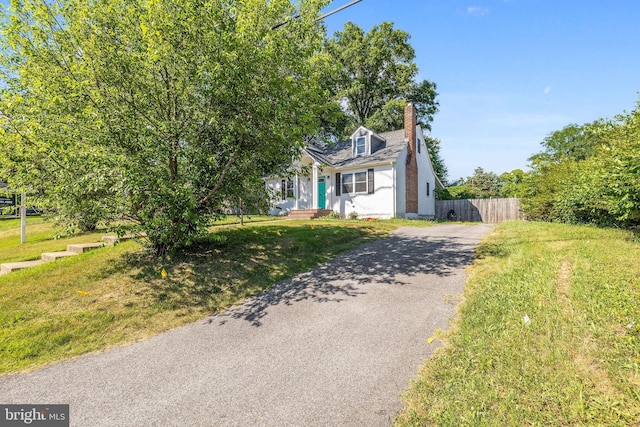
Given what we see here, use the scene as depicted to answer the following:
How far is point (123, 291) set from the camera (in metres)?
6.08

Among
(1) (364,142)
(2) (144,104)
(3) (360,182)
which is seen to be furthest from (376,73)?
(2) (144,104)

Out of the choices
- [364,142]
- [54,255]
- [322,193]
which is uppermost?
[364,142]

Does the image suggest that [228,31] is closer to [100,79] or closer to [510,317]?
[100,79]

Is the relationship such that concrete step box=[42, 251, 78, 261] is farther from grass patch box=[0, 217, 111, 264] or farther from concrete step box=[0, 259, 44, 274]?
grass patch box=[0, 217, 111, 264]

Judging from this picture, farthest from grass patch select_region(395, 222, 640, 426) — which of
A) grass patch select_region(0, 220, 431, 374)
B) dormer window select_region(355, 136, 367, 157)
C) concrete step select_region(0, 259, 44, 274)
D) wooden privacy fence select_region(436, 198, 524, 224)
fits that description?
wooden privacy fence select_region(436, 198, 524, 224)

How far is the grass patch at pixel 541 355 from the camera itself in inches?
103

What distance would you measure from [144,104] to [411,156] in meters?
17.4

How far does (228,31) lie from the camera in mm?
6586

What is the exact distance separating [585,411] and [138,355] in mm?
5134

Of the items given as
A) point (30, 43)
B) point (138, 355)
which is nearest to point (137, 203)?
point (138, 355)

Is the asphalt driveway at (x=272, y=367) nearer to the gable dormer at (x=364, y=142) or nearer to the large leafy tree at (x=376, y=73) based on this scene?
the gable dormer at (x=364, y=142)

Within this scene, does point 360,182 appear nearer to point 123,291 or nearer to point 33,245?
point 123,291

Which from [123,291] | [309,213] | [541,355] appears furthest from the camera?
[309,213]

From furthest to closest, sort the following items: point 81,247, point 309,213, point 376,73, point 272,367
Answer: point 376,73 → point 309,213 → point 81,247 → point 272,367
